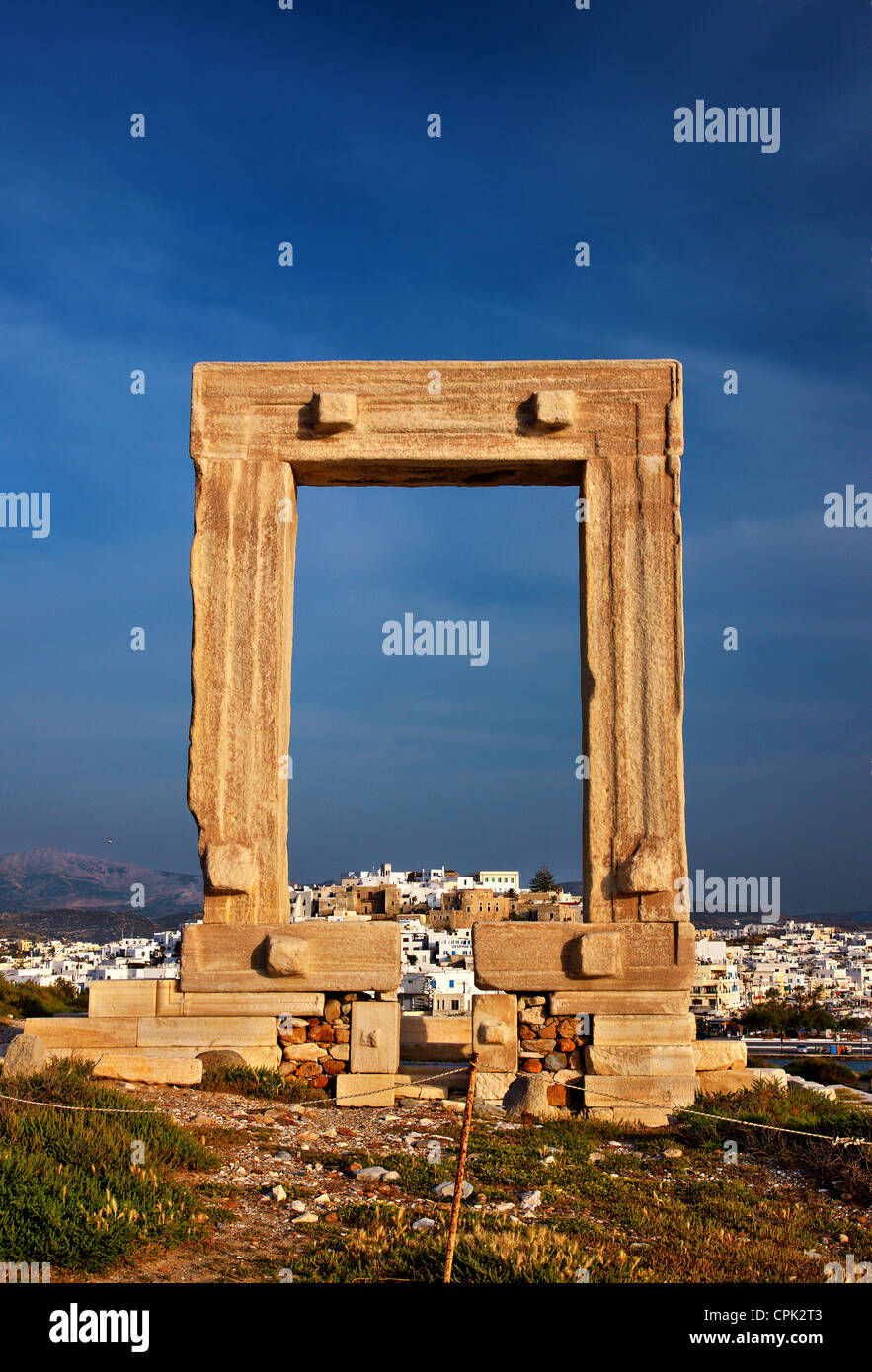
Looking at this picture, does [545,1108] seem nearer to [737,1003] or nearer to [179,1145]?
[179,1145]

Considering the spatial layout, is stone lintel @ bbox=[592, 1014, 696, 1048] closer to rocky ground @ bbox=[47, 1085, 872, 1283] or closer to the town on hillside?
rocky ground @ bbox=[47, 1085, 872, 1283]

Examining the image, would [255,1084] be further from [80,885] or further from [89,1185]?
[80,885]

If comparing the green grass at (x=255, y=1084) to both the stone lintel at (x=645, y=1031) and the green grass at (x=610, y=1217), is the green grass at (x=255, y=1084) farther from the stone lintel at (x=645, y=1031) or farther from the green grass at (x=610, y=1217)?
the stone lintel at (x=645, y=1031)

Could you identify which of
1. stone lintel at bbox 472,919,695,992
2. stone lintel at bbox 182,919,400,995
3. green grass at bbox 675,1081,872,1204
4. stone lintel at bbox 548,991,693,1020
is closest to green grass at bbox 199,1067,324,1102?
stone lintel at bbox 182,919,400,995


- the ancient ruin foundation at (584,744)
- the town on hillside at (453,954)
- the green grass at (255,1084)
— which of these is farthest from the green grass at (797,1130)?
the town on hillside at (453,954)

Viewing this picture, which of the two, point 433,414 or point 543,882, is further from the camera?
point 543,882

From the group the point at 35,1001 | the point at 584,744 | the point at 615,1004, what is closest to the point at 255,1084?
the point at 615,1004

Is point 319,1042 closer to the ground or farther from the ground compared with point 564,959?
closer to the ground

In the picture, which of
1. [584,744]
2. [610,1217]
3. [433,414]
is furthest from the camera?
[433,414]
